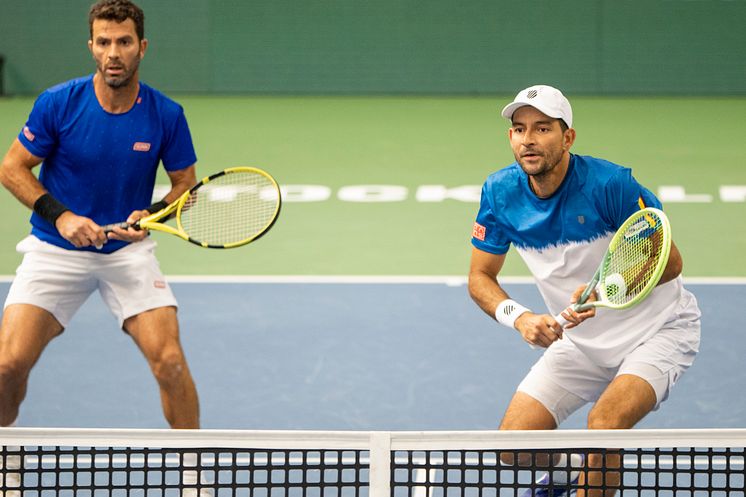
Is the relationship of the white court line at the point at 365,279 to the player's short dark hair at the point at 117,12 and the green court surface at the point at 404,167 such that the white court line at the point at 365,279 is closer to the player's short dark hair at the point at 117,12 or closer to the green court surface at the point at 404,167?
the green court surface at the point at 404,167

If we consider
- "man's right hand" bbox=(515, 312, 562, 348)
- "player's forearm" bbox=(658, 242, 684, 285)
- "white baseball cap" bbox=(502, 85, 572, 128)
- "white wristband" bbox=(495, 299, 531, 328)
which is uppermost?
"white baseball cap" bbox=(502, 85, 572, 128)

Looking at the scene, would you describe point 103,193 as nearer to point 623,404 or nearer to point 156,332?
point 156,332

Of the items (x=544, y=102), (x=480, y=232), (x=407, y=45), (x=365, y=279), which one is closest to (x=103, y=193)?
(x=480, y=232)

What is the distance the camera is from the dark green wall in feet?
63.3

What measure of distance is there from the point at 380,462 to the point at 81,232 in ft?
8.39

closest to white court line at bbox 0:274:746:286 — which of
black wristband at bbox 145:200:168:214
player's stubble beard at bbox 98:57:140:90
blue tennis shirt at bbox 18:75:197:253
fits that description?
blue tennis shirt at bbox 18:75:197:253

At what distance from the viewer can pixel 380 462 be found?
2881 millimetres

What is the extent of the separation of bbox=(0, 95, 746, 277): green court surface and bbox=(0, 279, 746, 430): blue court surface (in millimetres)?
787

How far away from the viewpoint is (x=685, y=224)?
1075cm

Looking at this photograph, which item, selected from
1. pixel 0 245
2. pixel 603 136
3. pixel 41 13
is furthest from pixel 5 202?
pixel 41 13

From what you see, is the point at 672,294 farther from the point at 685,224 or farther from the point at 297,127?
the point at 297,127

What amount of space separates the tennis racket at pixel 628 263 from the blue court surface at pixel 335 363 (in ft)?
6.30

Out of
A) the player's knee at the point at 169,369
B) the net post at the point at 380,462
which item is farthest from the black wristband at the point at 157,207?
the net post at the point at 380,462

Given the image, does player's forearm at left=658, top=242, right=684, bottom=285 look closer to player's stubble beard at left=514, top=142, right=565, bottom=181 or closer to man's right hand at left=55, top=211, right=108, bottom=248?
player's stubble beard at left=514, top=142, right=565, bottom=181
